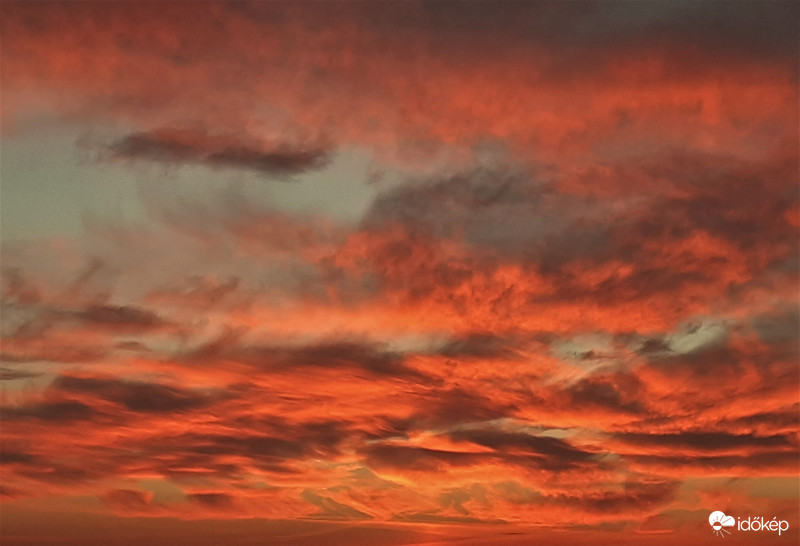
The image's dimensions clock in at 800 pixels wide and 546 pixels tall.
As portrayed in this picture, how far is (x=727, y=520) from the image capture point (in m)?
54.8
